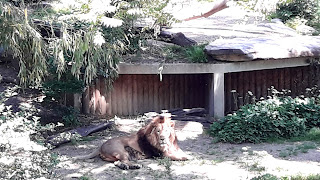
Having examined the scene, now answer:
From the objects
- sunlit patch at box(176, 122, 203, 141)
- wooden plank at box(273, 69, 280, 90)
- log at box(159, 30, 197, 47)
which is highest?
log at box(159, 30, 197, 47)

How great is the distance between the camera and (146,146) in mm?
7453

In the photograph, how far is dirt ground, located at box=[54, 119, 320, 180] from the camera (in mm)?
6641

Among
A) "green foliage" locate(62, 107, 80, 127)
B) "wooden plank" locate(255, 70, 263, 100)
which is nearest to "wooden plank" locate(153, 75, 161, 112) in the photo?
"green foliage" locate(62, 107, 80, 127)

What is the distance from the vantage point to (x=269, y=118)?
9094mm

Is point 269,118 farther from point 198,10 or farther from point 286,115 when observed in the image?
point 198,10

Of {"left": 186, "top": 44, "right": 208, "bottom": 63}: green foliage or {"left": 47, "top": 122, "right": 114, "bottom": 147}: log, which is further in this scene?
{"left": 186, "top": 44, "right": 208, "bottom": 63}: green foliage

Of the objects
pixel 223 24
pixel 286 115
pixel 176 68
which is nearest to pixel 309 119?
pixel 286 115

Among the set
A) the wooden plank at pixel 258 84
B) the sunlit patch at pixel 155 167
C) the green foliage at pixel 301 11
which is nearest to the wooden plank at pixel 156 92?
the wooden plank at pixel 258 84

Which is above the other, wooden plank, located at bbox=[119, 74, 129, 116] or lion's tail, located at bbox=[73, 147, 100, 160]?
wooden plank, located at bbox=[119, 74, 129, 116]

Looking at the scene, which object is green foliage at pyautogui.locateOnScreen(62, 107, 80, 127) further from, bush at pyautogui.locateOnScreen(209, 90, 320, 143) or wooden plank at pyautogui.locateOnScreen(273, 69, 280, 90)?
wooden plank at pyautogui.locateOnScreen(273, 69, 280, 90)

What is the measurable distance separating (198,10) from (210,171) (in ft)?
8.24

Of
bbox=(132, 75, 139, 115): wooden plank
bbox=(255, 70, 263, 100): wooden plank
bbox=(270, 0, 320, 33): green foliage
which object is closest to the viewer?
bbox=(132, 75, 139, 115): wooden plank

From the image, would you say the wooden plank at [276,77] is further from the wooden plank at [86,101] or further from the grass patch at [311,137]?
the wooden plank at [86,101]

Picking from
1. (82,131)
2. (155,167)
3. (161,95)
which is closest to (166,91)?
(161,95)
